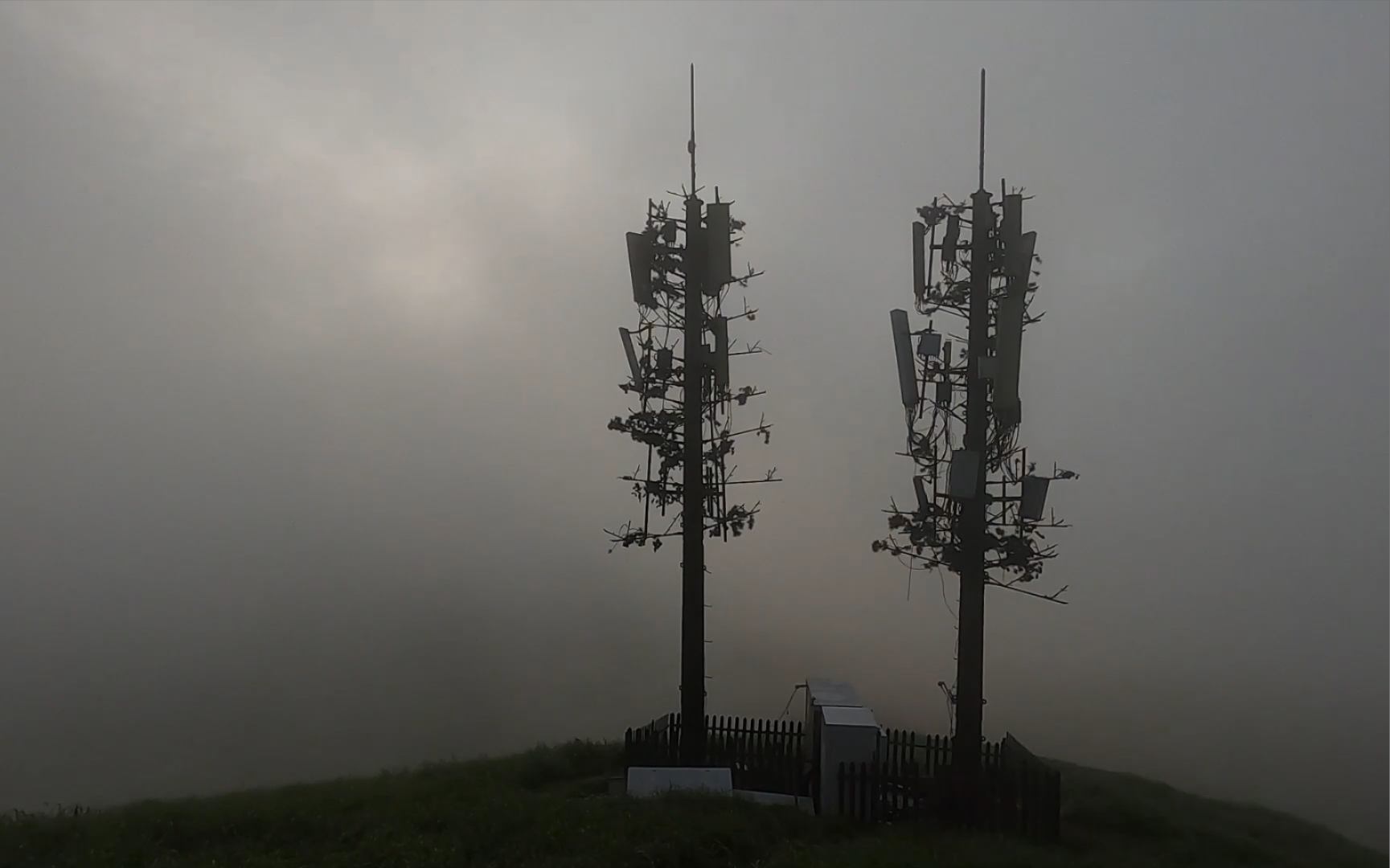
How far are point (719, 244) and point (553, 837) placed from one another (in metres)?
10.3

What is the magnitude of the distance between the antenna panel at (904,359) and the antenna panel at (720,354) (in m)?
3.39

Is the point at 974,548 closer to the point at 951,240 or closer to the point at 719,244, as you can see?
the point at 951,240

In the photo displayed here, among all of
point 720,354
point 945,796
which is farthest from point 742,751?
point 720,354

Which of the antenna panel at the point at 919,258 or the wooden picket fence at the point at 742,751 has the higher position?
the antenna panel at the point at 919,258

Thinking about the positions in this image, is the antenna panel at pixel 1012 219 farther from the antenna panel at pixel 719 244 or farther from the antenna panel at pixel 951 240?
the antenna panel at pixel 719 244

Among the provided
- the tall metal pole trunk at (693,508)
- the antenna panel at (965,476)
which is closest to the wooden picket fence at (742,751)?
the tall metal pole trunk at (693,508)

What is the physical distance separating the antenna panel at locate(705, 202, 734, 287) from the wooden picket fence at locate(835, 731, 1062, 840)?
8.71 m

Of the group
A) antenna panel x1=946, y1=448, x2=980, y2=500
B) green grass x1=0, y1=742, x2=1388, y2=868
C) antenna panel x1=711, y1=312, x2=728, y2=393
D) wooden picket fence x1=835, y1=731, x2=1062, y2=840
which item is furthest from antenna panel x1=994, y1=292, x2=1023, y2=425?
green grass x1=0, y1=742, x2=1388, y2=868

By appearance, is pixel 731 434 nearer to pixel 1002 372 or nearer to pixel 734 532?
pixel 734 532

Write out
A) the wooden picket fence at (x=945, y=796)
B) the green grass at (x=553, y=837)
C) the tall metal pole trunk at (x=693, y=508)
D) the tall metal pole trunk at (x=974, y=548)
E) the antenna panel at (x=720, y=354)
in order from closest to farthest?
the green grass at (x=553, y=837) → the wooden picket fence at (x=945, y=796) → the tall metal pole trunk at (x=974, y=548) → the tall metal pole trunk at (x=693, y=508) → the antenna panel at (x=720, y=354)

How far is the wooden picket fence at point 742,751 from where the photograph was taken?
1424 cm

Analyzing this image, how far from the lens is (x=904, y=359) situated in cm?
1363

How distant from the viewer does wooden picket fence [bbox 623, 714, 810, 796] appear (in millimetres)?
14242

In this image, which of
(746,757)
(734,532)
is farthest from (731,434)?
(746,757)
